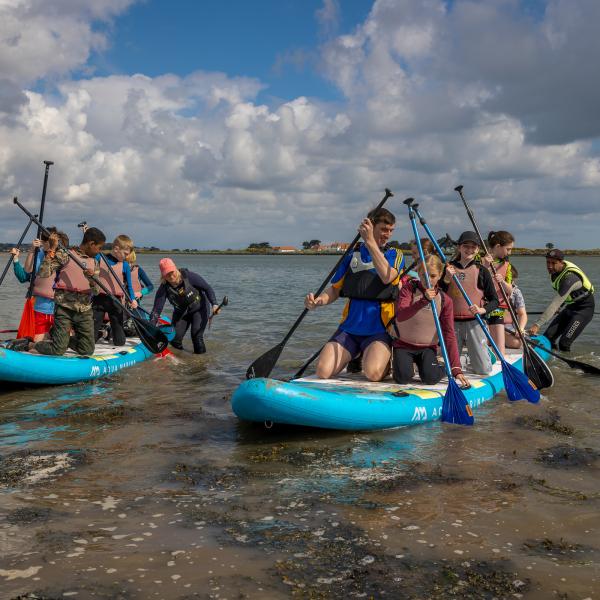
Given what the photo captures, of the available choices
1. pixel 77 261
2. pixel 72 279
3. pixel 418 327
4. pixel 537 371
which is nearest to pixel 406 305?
pixel 418 327

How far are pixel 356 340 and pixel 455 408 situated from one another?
1330 mm

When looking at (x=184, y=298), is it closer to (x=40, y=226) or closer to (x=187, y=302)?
(x=187, y=302)

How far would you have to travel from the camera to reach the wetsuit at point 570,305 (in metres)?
10.3

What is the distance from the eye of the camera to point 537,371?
796 centimetres

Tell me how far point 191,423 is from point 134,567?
3150 millimetres

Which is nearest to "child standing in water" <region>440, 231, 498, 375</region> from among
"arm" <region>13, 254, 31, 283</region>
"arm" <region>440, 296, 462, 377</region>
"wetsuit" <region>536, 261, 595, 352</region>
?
"arm" <region>440, 296, 462, 377</region>

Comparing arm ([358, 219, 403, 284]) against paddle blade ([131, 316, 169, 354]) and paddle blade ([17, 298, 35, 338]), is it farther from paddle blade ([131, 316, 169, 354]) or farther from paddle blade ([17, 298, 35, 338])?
paddle blade ([17, 298, 35, 338])

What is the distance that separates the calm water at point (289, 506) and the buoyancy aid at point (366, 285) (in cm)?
150

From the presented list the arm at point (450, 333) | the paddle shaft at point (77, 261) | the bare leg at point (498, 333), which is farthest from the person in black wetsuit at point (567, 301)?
the paddle shaft at point (77, 261)

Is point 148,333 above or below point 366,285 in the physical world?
below

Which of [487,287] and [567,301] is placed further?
[567,301]

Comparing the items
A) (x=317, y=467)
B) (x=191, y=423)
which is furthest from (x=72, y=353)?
(x=317, y=467)

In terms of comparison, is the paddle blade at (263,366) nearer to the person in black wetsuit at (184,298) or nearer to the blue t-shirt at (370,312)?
the blue t-shirt at (370,312)

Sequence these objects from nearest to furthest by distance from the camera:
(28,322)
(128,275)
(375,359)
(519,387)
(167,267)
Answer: (375,359) < (519,387) < (28,322) < (167,267) < (128,275)
